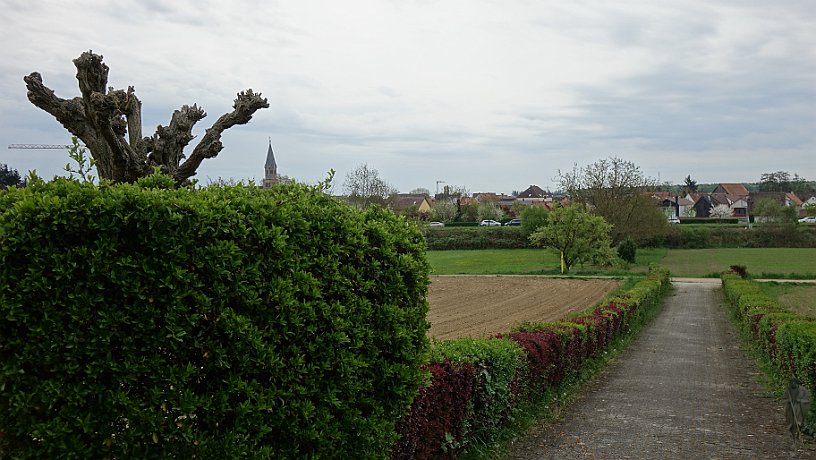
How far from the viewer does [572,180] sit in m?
59.4

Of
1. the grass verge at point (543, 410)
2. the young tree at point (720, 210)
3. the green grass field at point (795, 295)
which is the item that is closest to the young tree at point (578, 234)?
the green grass field at point (795, 295)

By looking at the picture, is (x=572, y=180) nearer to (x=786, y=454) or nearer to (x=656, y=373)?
(x=656, y=373)

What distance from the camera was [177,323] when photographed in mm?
3631

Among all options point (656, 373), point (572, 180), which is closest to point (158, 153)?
point (656, 373)

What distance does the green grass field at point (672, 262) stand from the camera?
159ft

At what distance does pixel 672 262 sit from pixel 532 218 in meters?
13.8

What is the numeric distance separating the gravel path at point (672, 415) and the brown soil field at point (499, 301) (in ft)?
14.6

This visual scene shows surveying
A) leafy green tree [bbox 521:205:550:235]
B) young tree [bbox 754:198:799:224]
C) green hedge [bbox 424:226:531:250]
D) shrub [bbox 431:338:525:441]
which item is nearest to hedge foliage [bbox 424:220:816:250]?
green hedge [bbox 424:226:531:250]

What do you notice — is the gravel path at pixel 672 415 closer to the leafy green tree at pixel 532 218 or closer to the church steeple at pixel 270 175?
the church steeple at pixel 270 175

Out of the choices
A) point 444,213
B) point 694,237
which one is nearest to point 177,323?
point 694,237

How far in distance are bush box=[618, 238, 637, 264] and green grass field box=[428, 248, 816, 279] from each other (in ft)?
2.26

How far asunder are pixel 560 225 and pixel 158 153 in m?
40.5

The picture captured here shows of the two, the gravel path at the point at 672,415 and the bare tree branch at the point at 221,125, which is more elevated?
the bare tree branch at the point at 221,125

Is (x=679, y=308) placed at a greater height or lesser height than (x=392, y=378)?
lesser
